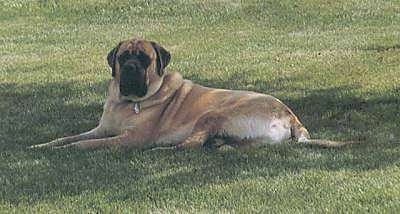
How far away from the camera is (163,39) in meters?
14.8

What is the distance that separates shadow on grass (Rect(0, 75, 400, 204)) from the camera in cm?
575

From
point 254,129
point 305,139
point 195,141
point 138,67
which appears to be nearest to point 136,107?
point 138,67

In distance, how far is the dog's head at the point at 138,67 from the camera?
23.2 feet

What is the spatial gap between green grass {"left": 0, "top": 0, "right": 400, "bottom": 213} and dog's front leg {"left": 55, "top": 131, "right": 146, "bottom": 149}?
16 cm

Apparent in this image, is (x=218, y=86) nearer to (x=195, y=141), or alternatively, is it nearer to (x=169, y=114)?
(x=169, y=114)

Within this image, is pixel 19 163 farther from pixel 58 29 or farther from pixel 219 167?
pixel 58 29

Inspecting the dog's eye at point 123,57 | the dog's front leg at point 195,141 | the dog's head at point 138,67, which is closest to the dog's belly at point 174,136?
the dog's front leg at point 195,141

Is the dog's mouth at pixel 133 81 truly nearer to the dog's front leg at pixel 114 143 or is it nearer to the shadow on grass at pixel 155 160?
the dog's front leg at pixel 114 143

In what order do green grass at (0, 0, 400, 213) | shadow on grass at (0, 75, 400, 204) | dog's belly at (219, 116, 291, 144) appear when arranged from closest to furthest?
green grass at (0, 0, 400, 213), shadow on grass at (0, 75, 400, 204), dog's belly at (219, 116, 291, 144)

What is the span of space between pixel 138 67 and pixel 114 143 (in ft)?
2.10

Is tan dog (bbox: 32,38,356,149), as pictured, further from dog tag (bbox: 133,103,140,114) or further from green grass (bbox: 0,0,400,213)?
green grass (bbox: 0,0,400,213)

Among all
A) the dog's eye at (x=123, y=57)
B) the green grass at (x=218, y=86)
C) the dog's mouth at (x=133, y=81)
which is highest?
the dog's eye at (x=123, y=57)

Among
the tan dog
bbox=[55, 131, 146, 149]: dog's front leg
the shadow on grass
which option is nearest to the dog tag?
the tan dog

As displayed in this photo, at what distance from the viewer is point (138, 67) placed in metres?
7.05
